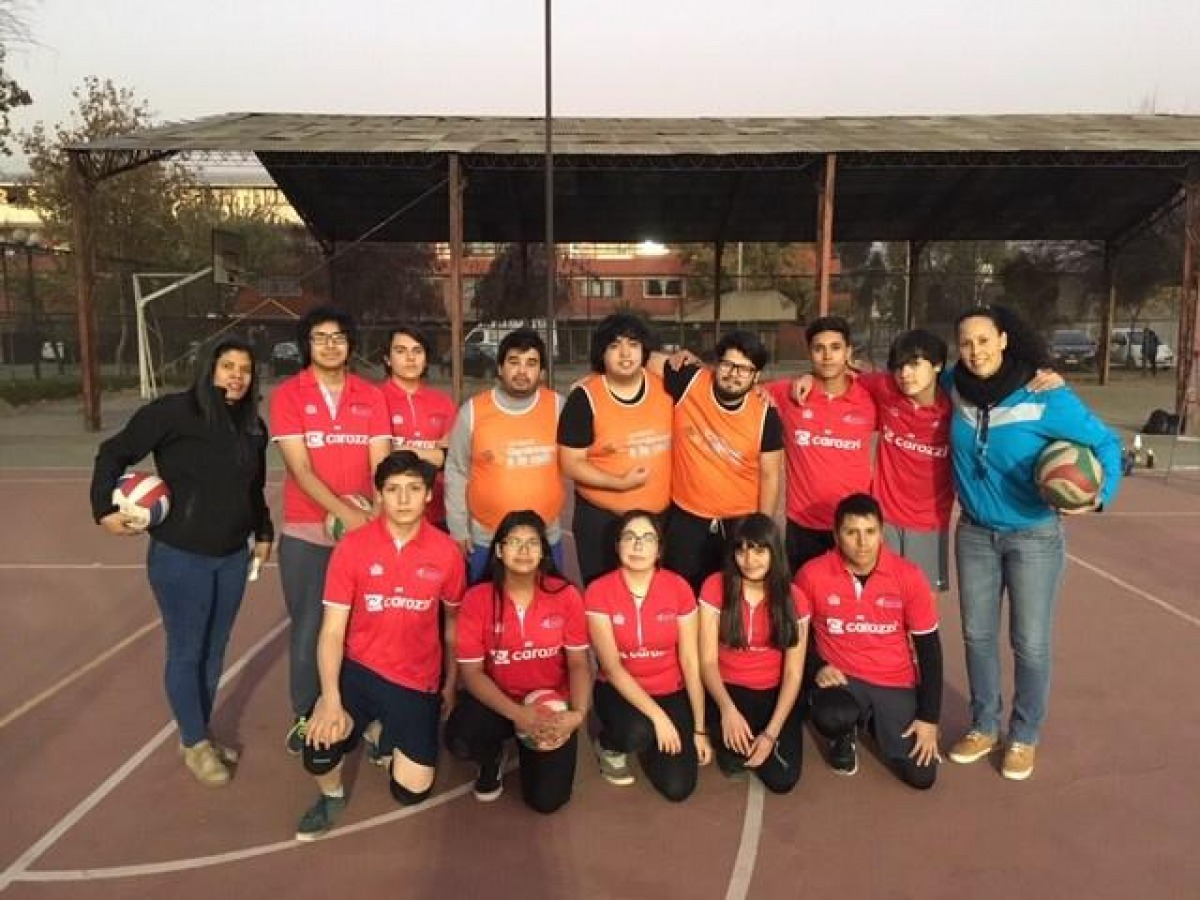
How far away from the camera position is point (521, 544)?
3.55 metres

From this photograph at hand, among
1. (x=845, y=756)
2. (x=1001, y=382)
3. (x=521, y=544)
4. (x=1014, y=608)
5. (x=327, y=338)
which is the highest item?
(x=327, y=338)

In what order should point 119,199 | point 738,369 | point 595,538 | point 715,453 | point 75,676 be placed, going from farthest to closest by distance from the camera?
point 119,199
point 75,676
point 595,538
point 715,453
point 738,369

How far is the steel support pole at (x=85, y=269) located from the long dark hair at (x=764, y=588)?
50.9 feet

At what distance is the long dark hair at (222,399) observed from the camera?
11.9ft

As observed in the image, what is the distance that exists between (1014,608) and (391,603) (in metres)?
2.50

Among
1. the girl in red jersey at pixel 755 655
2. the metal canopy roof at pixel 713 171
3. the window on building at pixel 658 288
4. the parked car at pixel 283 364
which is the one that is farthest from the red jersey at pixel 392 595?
the window on building at pixel 658 288

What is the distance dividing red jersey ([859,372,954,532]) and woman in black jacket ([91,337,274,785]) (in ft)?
9.02

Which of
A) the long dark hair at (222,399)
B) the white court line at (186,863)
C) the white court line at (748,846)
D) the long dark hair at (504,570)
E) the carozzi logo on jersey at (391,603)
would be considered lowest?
the white court line at (186,863)

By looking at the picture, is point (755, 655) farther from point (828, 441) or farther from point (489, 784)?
point (489, 784)

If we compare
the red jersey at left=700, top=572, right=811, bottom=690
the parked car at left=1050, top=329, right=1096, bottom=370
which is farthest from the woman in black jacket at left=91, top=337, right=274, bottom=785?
the parked car at left=1050, top=329, right=1096, bottom=370

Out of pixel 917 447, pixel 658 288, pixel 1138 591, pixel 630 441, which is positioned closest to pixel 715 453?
pixel 630 441

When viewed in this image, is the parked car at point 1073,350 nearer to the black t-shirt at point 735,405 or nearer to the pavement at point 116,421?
the pavement at point 116,421

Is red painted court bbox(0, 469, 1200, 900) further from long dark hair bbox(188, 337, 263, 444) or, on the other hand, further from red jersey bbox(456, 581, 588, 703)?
long dark hair bbox(188, 337, 263, 444)

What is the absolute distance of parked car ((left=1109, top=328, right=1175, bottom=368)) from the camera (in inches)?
1328
